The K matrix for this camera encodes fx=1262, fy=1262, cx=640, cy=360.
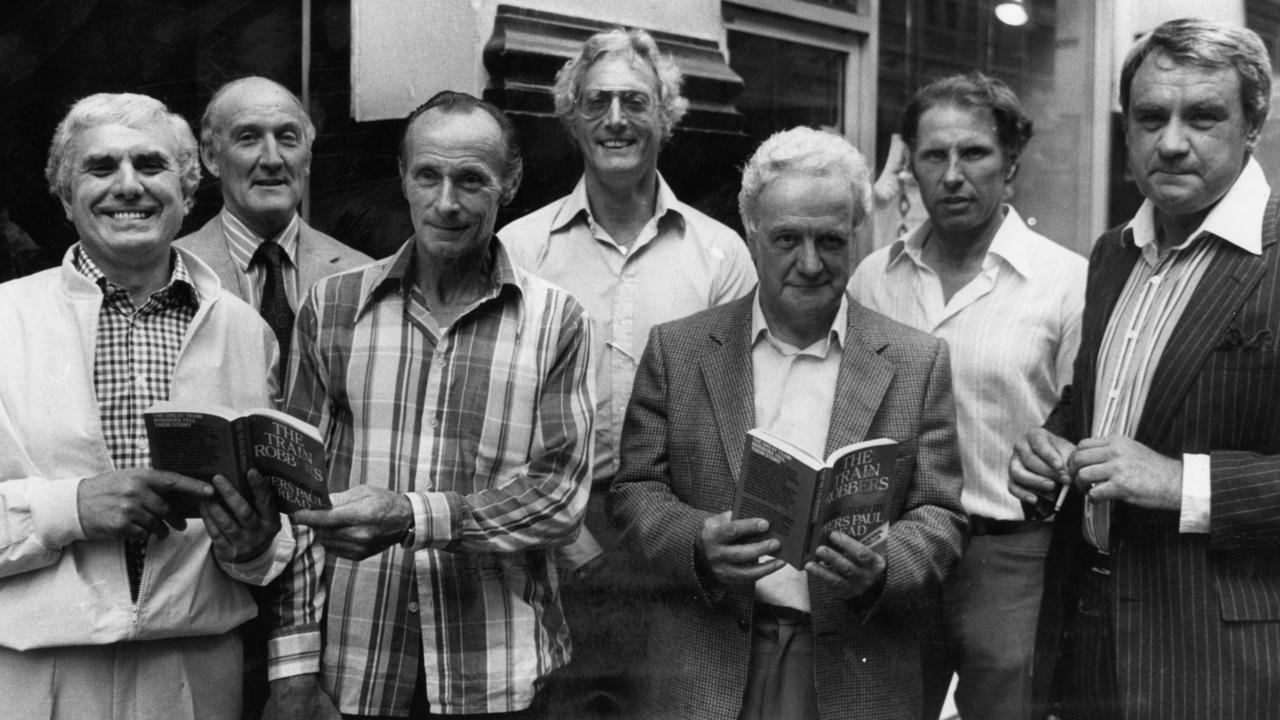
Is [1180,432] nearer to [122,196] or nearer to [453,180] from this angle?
[453,180]

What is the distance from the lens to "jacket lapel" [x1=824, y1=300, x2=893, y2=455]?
2.84 m

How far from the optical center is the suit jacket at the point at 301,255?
10.7 ft

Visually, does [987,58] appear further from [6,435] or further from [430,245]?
[6,435]

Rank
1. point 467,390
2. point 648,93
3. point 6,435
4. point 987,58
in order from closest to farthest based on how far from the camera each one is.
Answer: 1. point 6,435
2. point 467,390
3. point 648,93
4. point 987,58

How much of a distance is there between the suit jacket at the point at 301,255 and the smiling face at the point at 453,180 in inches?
23.3

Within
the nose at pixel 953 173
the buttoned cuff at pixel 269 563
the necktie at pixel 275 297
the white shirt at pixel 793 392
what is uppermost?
the nose at pixel 953 173

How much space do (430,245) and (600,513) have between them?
0.98 meters

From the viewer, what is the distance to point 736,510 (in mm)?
2625

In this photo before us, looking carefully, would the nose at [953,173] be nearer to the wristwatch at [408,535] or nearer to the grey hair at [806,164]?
the grey hair at [806,164]

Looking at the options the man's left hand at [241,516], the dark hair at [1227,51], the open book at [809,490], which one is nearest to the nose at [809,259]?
the open book at [809,490]

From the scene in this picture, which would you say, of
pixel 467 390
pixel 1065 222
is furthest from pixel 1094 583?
pixel 1065 222

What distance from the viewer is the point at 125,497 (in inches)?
98.7

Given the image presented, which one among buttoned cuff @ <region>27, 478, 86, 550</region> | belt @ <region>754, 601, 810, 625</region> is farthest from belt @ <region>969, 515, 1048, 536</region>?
buttoned cuff @ <region>27, 478, 86, 550</region>

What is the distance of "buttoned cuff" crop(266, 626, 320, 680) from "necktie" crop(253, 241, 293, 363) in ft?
2.41
